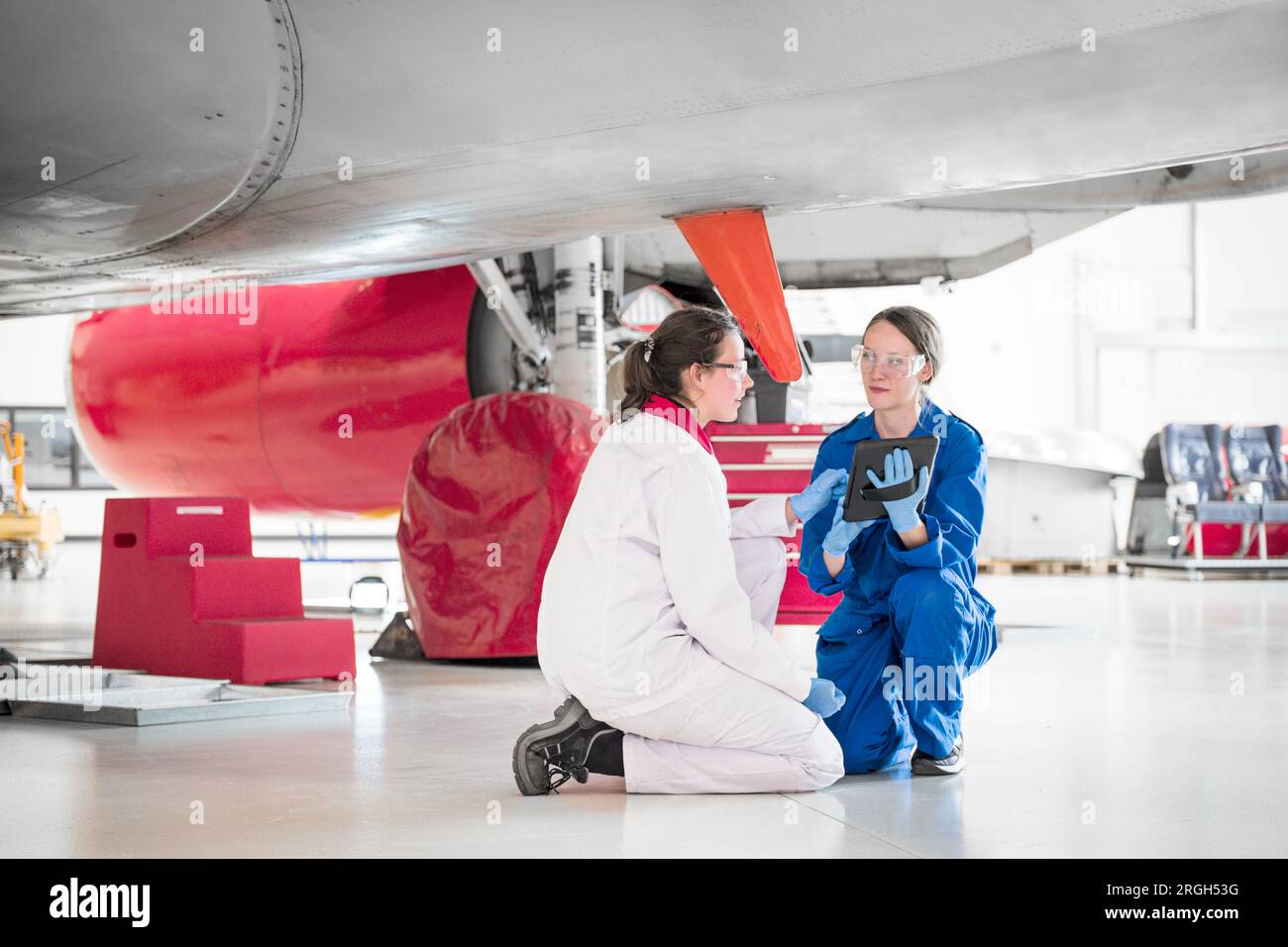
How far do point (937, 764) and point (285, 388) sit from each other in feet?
15.9

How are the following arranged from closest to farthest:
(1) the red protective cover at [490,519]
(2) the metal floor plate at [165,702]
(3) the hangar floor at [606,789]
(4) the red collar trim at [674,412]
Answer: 1. (3) the hangar floor at [606,789]
2. (4) the red collar trim at [674,412]
3. (2) the metal floor plate at [165,702]
4. (1) the red protective cover at [490,519]

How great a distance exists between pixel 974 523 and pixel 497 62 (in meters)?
1.34

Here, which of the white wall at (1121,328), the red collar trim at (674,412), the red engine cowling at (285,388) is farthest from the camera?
the white wall at (1121,328)

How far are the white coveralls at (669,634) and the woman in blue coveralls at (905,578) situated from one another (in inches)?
11.1

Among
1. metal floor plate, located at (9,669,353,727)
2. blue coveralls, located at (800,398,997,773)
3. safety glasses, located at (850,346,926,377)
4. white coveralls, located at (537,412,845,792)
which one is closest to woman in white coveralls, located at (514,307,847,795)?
white coveralls, located at (537,412,845,792)

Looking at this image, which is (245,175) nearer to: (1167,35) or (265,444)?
(1167,35)

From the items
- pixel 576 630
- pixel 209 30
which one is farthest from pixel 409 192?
pixel 576 630

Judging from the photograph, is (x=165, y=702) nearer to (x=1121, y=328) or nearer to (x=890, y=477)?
(x=890, y=477)

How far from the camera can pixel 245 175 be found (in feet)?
9.72

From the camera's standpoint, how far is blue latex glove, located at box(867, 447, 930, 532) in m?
2.48

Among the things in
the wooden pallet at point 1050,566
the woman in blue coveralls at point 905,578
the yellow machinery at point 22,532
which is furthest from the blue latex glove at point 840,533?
the yellow machinery at point 22,532

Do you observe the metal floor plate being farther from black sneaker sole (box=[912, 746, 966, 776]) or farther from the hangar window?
the hangar window

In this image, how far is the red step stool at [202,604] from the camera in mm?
3918

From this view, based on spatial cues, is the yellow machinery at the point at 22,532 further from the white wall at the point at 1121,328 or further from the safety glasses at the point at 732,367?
the safety glasses at the point at 732,367
